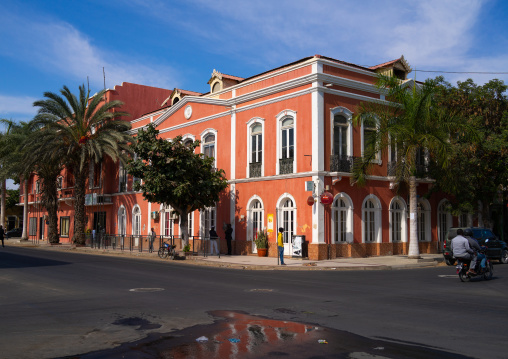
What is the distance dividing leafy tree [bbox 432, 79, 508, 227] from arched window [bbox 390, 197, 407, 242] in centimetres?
224

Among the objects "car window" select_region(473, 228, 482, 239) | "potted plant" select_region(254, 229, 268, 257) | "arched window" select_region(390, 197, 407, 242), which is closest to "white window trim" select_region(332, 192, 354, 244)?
"arched window" select_region(390, 197, 407, 242)

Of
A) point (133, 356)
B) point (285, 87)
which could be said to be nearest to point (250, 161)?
point (285, 87)

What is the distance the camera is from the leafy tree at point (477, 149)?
26172 millimetres

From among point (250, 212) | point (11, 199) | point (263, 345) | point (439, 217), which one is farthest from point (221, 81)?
point (11, 199)

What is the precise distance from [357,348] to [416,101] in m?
18.3

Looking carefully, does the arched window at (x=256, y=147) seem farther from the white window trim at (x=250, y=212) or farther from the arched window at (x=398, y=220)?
the arched window at (x=398, y=220)

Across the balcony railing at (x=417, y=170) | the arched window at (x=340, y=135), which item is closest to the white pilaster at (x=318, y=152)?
the arched window at (x=340, y=135)

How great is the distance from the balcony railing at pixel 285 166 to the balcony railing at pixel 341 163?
227cm

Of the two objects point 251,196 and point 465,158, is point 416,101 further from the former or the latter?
point 251,196

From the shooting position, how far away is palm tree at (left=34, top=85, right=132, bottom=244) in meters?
36.3

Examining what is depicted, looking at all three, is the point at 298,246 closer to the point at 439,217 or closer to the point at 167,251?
the point at 167,251

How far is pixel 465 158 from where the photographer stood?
26375 mm

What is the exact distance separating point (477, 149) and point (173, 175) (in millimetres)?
16710

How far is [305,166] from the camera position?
2544cm
